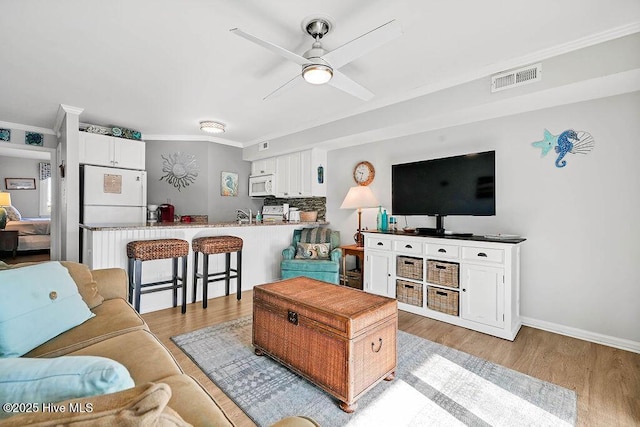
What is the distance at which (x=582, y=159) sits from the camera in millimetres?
2715

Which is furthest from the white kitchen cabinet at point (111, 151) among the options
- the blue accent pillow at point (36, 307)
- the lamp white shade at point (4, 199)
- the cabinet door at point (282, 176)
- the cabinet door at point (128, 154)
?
the lamp white shade at point (4, 199)

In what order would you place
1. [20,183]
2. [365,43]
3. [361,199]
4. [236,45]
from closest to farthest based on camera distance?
[365,43] → [236,45] → [361,199] → [20,183]

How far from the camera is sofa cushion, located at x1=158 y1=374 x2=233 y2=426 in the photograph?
93cm

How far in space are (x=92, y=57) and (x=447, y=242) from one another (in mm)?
3735

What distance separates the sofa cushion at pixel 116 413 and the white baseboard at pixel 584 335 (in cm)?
349

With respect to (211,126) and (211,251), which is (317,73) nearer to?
(211,251)

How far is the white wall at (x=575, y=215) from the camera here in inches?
99.1

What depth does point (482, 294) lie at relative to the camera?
283 centimetres

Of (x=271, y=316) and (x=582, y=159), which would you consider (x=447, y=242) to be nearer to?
(x=582, y=159)

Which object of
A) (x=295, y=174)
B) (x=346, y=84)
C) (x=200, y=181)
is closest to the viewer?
(x=346, y=84)

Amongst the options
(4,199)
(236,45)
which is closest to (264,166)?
(236,45)

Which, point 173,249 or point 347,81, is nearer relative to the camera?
point 347,81

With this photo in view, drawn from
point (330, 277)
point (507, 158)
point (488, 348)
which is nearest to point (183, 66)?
point (330, 277)

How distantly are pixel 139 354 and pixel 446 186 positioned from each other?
10.2 feet
